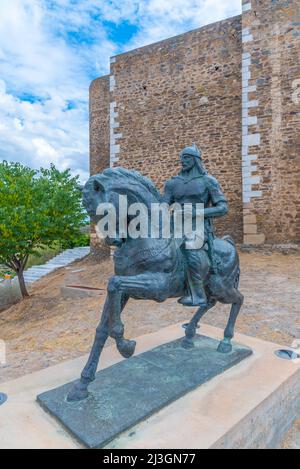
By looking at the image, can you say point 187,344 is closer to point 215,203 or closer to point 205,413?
point 205,413

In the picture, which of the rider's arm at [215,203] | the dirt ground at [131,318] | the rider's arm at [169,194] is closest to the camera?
the rider's arm at [215,203]

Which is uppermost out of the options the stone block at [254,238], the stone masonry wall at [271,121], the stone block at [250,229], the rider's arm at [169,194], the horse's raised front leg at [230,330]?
the stone masonry wall at [271,121]

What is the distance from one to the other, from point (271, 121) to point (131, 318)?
867 cm

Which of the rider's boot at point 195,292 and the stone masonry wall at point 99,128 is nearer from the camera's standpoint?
the rider's boot at point 195,292

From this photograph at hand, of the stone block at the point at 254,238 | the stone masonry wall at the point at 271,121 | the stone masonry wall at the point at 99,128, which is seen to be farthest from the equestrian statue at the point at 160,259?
the stone masonry wall at the point at 99,128

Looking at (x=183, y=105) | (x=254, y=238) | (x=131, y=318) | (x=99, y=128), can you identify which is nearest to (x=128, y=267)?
(x=131, y=318)

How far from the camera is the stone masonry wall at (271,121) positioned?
1034cm

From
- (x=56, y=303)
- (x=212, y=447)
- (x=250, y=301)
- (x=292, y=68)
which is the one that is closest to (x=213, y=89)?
(x=292, y=68)

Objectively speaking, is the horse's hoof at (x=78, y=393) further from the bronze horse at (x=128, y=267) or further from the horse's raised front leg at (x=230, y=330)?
the horse's raised front leg at (x=230, y=330)

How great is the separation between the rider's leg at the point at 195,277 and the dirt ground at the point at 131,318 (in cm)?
232

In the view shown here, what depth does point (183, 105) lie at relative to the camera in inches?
483

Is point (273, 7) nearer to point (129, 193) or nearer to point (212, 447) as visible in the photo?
point (129, 193)

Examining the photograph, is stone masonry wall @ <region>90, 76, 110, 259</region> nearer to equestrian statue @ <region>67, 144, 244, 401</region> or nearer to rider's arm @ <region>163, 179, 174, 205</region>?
rider's arm @ <region>163, 179, 174, 205</region>

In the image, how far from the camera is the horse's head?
228 cm
